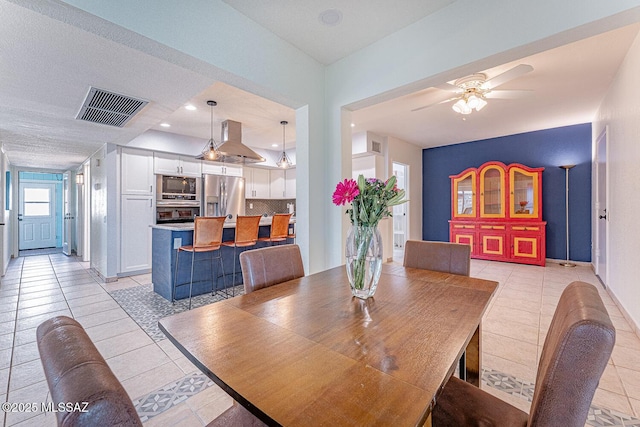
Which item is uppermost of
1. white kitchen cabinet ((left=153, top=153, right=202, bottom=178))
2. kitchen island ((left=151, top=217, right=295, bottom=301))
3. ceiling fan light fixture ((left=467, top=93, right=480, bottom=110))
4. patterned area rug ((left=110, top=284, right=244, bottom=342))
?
ceiling fan light fixture ((left=467, top=93, right=480, bottom=110))

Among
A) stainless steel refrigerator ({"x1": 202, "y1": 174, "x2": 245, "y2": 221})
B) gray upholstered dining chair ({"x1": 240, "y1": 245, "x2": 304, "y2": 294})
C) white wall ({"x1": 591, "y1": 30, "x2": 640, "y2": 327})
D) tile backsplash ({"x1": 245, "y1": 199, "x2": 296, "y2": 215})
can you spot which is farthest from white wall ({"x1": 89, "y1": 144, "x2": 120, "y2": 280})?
white wall ({"x1": 591, "y1": 30, "x2": 640, "y2": 327})

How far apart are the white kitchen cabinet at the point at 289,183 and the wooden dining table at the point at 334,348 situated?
18.7 feet

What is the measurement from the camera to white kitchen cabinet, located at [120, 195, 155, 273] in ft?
15.0

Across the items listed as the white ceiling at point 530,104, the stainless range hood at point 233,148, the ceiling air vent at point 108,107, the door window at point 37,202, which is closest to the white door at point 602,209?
the white ceiling at point 530,104

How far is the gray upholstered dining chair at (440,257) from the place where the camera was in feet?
5.78

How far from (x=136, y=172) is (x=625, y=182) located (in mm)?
6353

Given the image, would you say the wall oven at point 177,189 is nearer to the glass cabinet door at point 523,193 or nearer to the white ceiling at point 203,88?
the white ceiling at point 203,88

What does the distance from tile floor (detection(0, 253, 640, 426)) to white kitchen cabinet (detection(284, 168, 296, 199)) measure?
11.9 ft

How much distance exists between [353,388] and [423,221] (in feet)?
Answer: 22.1

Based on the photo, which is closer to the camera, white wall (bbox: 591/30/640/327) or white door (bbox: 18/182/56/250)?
white wall (bbox: 591/30/640/327)

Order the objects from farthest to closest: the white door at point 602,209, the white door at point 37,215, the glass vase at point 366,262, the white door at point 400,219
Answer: the white door at point 37,215
the white door at point 400,219
the white door at point 602,209
the glass vase at point 366,262

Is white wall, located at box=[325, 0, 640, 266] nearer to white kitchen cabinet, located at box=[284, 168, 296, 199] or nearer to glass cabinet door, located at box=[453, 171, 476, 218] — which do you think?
glass cabinet door, located at box=[453, 171, 476, 218]

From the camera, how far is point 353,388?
643 mm

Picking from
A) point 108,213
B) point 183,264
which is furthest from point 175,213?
point 183,264
